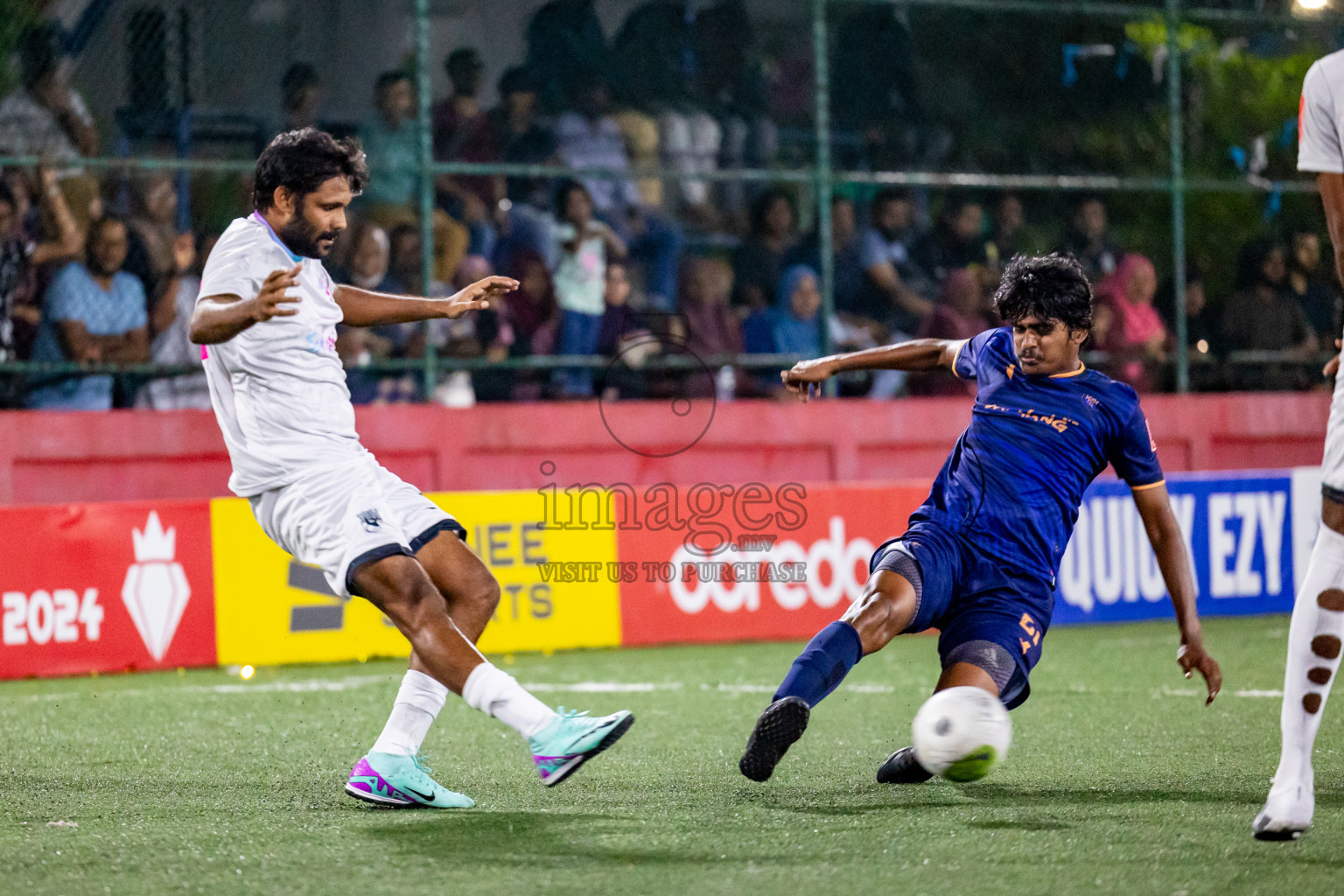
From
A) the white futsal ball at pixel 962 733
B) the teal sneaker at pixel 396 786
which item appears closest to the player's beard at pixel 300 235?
the teal sneaker at pixel 396 786

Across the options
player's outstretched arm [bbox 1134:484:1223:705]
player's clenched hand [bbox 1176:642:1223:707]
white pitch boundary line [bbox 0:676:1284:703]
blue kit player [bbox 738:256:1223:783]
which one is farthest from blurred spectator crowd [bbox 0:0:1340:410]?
player's clenched hand [bbox 1176:642:1223:707]

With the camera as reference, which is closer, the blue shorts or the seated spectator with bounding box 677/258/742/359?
the blue shorts

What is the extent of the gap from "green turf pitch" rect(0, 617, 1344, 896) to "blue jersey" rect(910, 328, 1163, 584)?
0.78 m

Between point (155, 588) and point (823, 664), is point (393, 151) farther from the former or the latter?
point (823, 664)

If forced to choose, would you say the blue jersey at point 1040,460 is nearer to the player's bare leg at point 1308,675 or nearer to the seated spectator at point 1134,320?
the player's bare leg at point 1308,675

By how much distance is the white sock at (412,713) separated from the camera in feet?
16.5

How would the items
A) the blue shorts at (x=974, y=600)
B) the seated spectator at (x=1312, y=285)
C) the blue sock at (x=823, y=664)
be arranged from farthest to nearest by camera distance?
the seated spectator at (x=1312, y=285) < the blue shorts at (x=974, y=600) < the blue sock at (x=823, y=664)

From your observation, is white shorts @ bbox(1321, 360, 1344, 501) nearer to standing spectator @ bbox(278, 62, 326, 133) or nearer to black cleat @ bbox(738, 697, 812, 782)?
black cleat @ bbox(738, 697, 812, 782)

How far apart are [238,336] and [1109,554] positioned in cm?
740

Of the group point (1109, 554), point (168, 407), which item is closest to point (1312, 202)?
point (1109, 554)

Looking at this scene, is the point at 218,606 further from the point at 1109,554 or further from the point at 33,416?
the point at 1109,554

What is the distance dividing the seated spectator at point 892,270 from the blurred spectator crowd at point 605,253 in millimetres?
17

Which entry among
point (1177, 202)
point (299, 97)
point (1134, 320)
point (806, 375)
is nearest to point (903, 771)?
point (806, 375)

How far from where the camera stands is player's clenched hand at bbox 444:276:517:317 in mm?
5184
